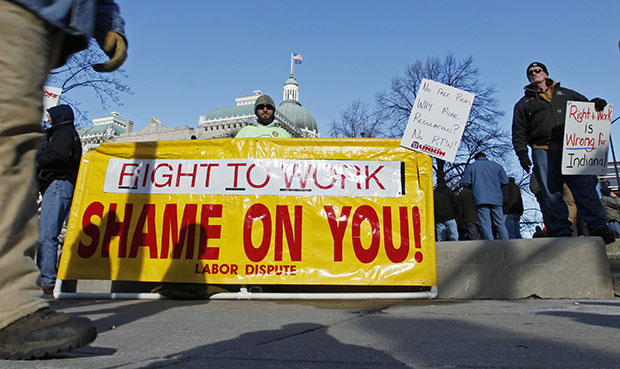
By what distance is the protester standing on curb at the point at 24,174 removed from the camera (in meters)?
1.37

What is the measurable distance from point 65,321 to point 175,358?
334 millimetres

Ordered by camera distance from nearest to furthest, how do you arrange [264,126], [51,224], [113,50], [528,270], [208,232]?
[113,50], [528,270], [208,232], [51,224], [264,126]

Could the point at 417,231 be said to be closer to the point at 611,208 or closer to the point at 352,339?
the point at 352,339

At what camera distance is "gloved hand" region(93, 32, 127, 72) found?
6.63 ft

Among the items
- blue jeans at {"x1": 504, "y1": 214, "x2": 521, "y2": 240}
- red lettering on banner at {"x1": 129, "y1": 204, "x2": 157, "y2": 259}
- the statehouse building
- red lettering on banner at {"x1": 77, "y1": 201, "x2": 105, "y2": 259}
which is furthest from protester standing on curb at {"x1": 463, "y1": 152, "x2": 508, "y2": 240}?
the statehouse building

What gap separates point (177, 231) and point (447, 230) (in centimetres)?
577

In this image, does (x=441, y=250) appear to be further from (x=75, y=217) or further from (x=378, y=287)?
(x=75, y=217)

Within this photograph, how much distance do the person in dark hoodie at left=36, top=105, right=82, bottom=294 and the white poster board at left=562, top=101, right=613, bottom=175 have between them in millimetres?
4668

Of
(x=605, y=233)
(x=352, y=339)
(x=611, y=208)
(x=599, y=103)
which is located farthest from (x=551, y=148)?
(x=611, y=208)

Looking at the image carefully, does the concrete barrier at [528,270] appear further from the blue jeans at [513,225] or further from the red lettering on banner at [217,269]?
the blue jeans at [513,225]

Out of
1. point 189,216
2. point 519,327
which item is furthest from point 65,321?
point 189,216

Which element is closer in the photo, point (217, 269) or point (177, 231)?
point (217, 269)

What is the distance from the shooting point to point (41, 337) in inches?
53.4

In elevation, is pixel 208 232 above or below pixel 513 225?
below
